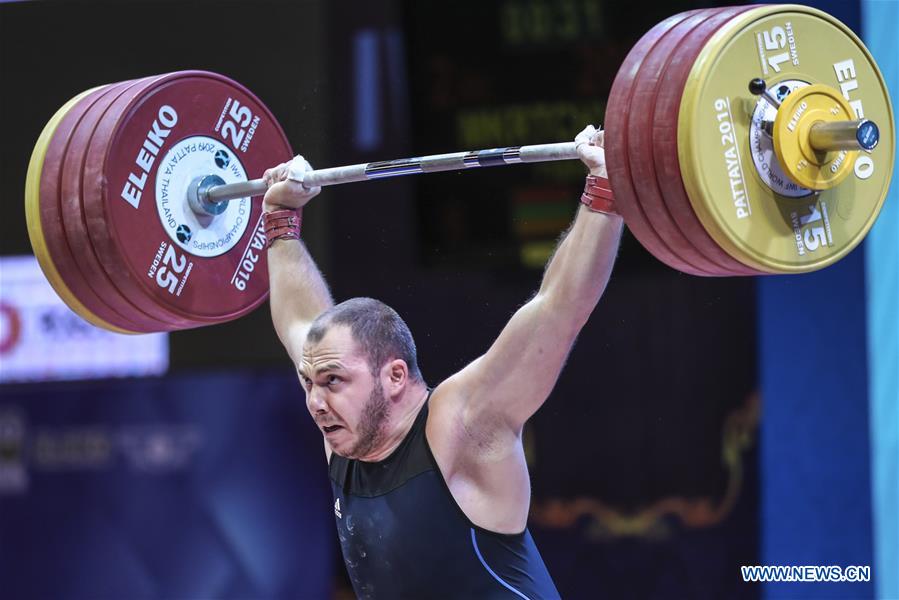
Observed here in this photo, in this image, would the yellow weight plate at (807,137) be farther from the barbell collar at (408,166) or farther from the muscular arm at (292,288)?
the muscular arm at (292,288)

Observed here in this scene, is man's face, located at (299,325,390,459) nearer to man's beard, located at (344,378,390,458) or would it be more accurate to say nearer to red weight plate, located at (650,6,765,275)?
man's beard, located at (344,378,390,458)

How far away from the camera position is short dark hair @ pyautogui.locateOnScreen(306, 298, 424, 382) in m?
3.08

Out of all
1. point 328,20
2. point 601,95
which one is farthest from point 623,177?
point 328,20

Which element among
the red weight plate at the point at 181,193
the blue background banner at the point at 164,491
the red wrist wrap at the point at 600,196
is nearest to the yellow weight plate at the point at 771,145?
the red wrist wrap at the point at 600,196

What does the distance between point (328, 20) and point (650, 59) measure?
3742 millimetres

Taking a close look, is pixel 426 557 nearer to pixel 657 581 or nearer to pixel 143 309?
pixel 143 309

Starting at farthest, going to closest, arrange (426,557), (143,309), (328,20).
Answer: (328,20), (143,309), (426,557)

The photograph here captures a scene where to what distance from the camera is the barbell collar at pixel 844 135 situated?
8.80 ft

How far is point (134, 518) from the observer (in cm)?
646

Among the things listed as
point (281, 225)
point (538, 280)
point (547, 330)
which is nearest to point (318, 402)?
point (547, 330)

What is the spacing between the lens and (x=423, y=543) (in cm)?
296

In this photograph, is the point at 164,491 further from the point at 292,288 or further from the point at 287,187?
the point at 287,187

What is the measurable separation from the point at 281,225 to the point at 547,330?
102 centimetres

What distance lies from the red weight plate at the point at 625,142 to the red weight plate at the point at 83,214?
1.41m
